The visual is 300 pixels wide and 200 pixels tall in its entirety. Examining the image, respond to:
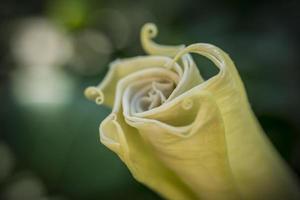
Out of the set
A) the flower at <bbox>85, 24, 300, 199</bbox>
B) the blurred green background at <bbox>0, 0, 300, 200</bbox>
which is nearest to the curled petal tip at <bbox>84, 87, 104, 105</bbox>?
the flower at <bbox>85, 24, 300, 199</bbox>

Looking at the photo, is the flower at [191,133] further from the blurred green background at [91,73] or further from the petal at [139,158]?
the blurred green background at [91,73]

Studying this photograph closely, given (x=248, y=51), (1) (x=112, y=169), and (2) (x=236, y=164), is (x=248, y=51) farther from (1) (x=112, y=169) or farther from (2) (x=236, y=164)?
(2) (x=236, y=164)

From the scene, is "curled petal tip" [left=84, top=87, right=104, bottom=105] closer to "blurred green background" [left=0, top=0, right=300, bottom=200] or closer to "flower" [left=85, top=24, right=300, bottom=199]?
"flower" [left=85, top=24, right=300, bottom=199]

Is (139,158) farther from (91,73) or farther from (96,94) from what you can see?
(91,73)

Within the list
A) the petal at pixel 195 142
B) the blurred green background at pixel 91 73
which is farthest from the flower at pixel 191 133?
the blurred green background at pixel 91 73

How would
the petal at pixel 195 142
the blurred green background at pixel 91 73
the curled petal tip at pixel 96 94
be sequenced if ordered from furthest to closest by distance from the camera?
the blurred green background at pixel 91 73 → the curled petal tip at pixel 96 94 → the petal at pixel 195 142

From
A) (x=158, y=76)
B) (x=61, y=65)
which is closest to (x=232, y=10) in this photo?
(x=61, y=65)
